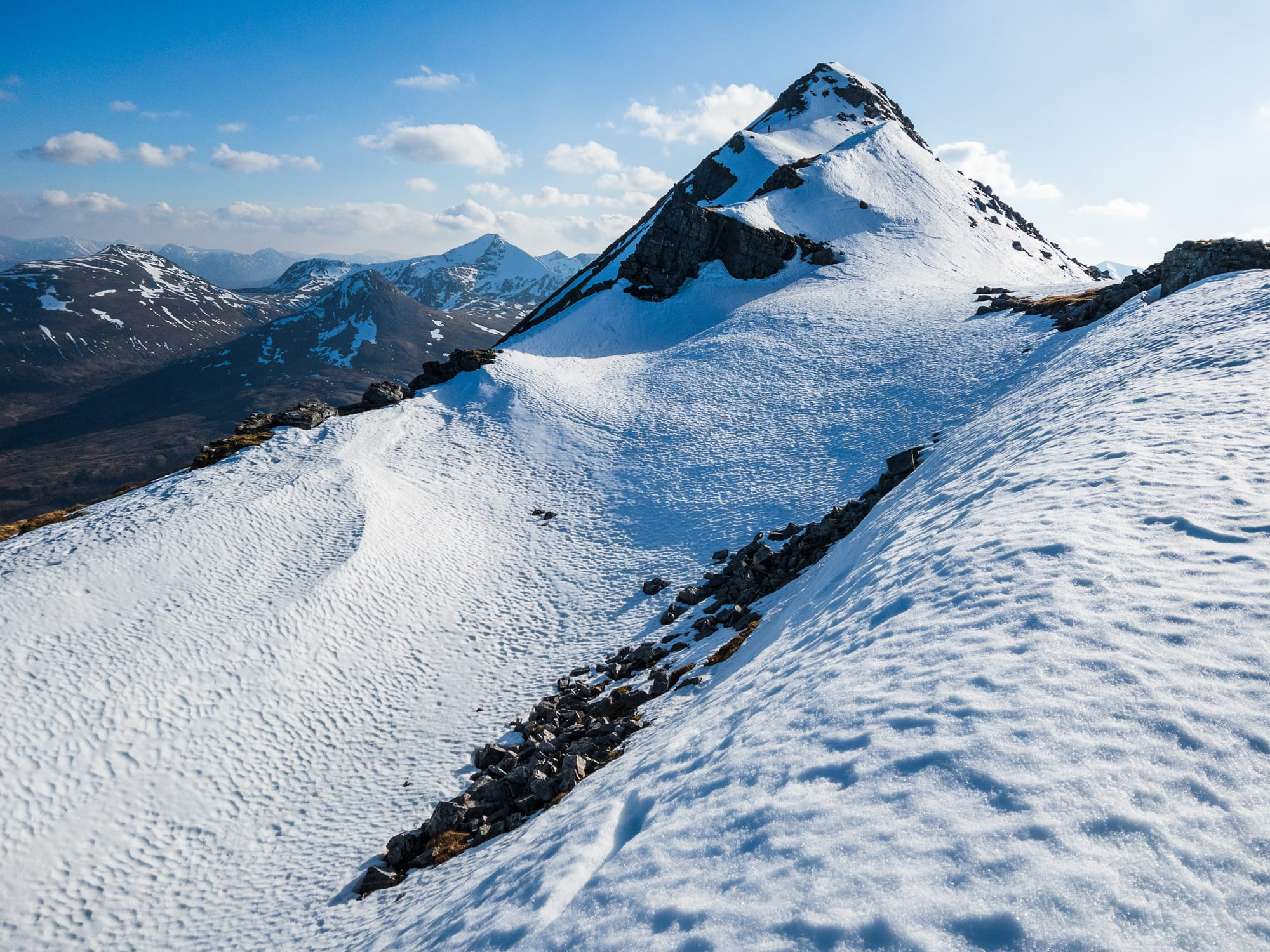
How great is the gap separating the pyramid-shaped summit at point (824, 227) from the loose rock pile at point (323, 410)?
78.6 ft

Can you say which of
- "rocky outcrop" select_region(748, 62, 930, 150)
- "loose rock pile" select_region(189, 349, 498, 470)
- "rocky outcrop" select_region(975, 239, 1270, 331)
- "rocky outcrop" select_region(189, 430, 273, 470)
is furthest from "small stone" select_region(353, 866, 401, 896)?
"rocky outcrop" select_region(748, 62, 930, 150)

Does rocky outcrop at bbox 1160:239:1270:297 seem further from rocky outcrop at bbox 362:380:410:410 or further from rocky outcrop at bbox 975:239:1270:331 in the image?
rocky outcrop at bbox 362:380:410:410

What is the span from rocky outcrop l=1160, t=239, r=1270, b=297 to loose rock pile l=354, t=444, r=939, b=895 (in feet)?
44.5

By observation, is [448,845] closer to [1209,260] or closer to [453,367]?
[1209,260]

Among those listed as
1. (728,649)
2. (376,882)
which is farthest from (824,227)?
(376,882)

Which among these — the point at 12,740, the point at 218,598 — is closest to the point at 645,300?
the point at 218,598

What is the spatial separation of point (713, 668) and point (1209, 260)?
26439 millimetres

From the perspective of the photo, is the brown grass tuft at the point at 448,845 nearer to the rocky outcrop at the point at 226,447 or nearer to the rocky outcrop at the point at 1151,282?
the rocky outcrop at the point at 226,447

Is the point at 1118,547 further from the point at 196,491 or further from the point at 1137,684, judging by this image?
the point at 196,491

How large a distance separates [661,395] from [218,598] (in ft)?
90.5

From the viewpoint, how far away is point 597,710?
53.6 ft

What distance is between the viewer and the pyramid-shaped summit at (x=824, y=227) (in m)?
57.2

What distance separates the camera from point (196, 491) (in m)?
26.1

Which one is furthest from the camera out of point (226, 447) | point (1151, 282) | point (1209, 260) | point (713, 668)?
point (226, 447)
